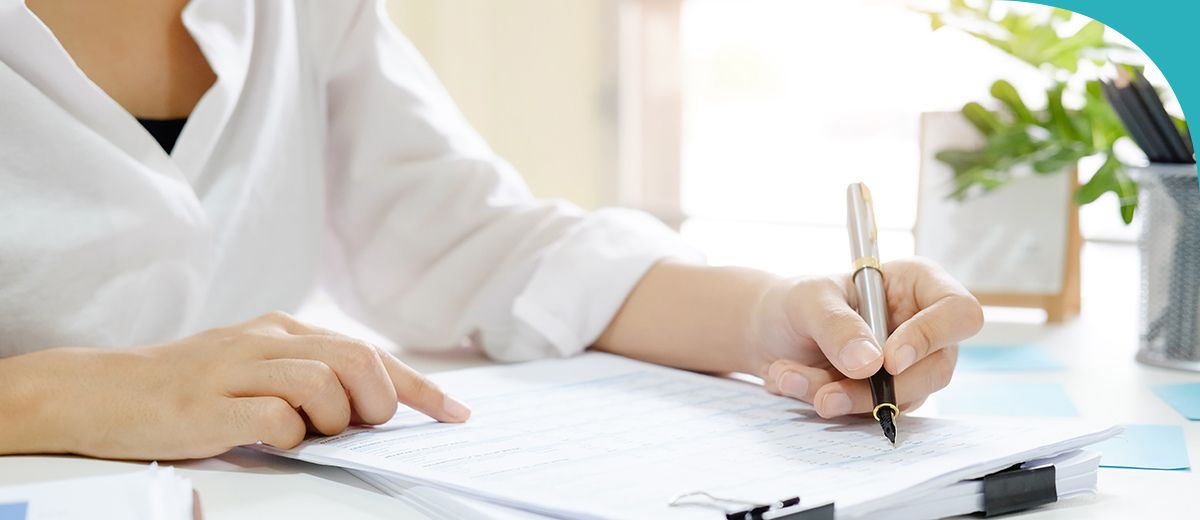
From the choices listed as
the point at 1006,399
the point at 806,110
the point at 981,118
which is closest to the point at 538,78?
the point at 806,110

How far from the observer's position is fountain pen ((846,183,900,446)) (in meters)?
0.55

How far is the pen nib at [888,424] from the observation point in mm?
521

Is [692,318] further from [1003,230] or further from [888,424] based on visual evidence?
[1003,230]

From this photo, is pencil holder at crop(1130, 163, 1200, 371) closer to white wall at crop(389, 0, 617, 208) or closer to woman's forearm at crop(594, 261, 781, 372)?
woman's forearm at crop(594, 261, 781, 372)

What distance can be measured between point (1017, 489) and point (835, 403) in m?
0.11

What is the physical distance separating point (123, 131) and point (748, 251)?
3.26ft

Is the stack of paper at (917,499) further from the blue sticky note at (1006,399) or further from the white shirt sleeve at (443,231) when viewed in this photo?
the white shirt sleeve at (443,231)

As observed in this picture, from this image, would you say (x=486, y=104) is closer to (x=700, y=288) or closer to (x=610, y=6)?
(x=610, y=6)

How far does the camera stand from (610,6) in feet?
5.70

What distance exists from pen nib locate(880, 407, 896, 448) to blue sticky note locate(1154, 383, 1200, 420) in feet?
0.84

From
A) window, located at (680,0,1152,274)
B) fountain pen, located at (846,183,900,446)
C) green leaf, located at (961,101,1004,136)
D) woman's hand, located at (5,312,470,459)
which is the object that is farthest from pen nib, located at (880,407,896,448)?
window, located at (680,0,1152,274)

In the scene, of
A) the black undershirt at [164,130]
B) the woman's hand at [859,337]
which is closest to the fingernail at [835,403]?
the woman's hand at [859,337]

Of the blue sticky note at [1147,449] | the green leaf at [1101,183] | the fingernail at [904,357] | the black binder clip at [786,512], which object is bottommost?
the blue sticky note at [1147,449]

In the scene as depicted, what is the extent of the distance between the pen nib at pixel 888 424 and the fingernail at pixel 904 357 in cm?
2
